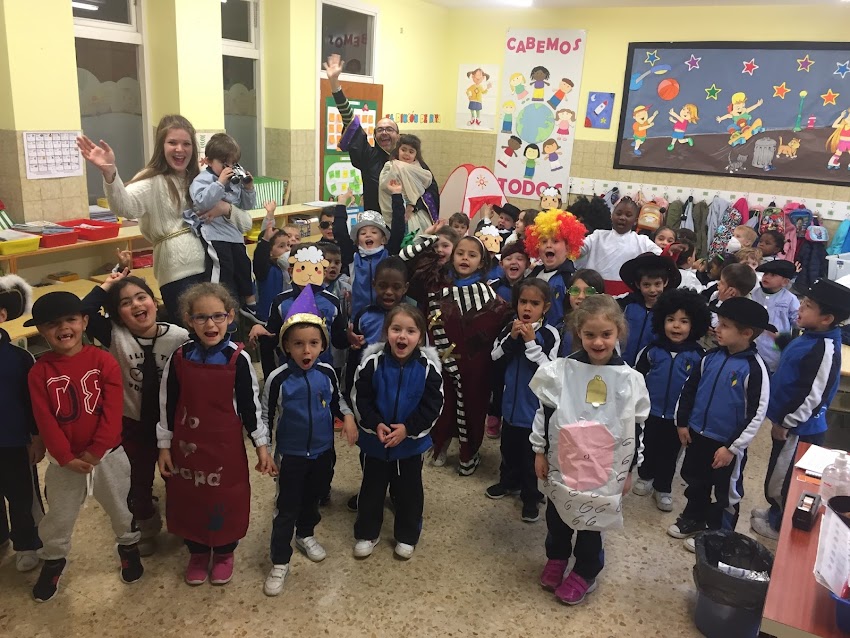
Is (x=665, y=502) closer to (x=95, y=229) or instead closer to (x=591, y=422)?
(x=591, y=422)

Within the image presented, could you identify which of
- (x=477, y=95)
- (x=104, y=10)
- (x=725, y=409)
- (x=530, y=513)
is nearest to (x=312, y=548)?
(x=530, y=513)

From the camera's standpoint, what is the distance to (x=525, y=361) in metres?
2.79

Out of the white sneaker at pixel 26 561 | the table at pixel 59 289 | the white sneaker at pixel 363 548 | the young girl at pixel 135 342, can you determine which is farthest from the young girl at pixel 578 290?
the table at pixel 59 289

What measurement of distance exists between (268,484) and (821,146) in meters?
6.03

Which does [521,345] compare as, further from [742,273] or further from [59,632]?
[59,632]

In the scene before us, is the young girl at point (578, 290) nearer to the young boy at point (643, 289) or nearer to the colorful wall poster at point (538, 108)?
the young boy at point (643, 289)

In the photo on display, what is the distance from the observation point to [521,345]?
9.11ft

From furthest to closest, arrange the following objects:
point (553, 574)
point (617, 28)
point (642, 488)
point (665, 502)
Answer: point (617, 28) < point (642, 488) < point (665, 502) < point (553, 574)

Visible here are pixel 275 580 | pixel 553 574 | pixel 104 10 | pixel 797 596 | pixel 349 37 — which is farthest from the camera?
pixel 349 37

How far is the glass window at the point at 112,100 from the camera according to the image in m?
4.42

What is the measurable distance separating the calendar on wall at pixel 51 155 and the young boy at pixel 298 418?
2458 mm

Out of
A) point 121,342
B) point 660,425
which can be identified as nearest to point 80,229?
point 121,342

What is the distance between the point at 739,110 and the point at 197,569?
6.40 metres

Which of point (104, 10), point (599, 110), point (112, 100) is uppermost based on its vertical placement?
point (104, 10)
